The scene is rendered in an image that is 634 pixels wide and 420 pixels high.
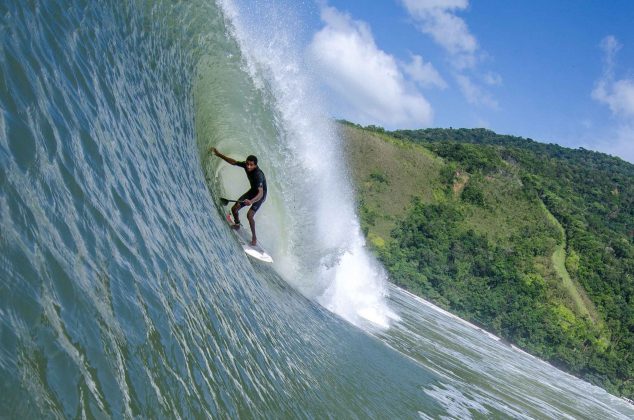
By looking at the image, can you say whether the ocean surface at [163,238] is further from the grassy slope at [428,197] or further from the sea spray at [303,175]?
the grassy slope at [428,197]

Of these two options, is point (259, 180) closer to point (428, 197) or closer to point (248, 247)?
point (248, 247)

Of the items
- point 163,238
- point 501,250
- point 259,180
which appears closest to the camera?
point 163,238

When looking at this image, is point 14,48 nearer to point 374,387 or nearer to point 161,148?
point 161,148

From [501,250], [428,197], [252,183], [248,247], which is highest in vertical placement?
[428,197]

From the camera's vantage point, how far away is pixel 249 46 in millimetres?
16031

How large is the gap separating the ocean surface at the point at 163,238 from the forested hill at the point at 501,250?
66107 mm

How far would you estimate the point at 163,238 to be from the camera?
291 inches

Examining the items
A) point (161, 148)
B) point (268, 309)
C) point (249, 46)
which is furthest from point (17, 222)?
point (249, 46)

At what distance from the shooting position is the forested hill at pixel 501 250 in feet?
264

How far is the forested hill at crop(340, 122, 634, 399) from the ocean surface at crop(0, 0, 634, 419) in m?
66.1

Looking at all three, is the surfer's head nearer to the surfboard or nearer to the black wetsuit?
the black wetsuit

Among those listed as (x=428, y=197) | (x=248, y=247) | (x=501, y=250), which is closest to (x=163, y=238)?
(x=248, y=247)

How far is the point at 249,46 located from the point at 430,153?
116m

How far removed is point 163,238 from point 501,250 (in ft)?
327
